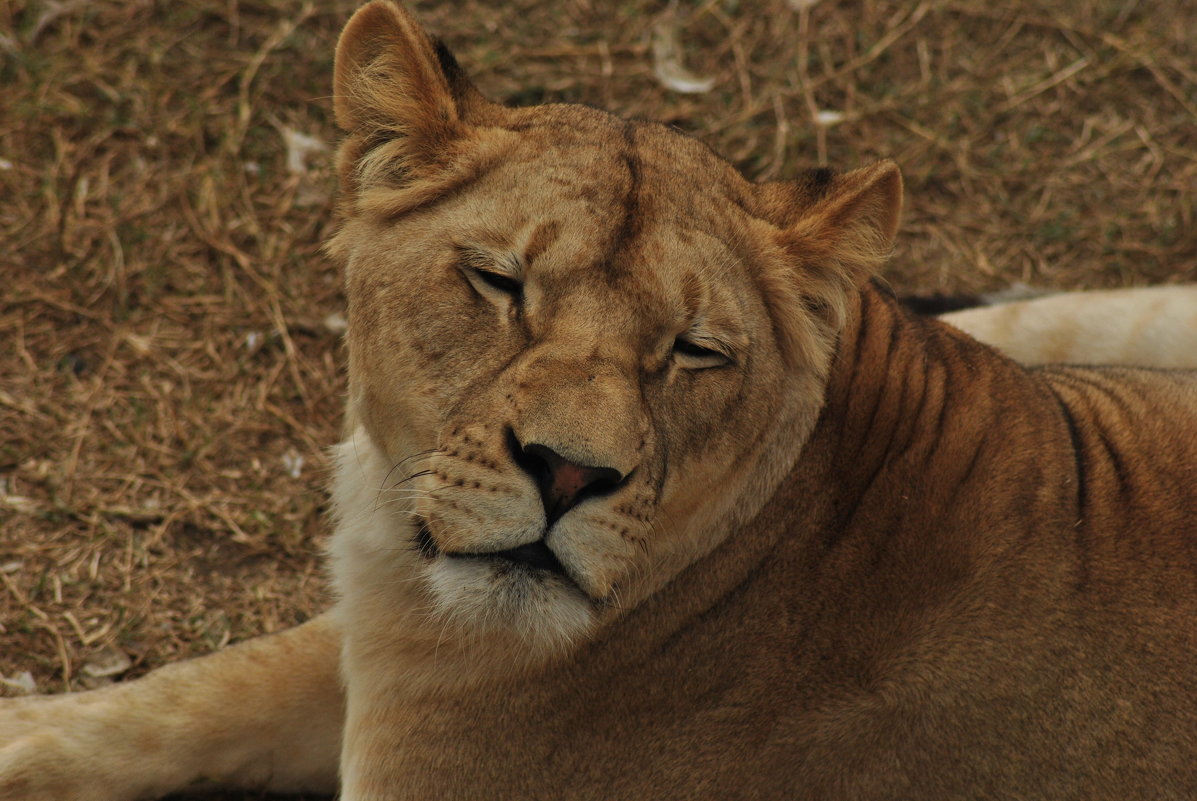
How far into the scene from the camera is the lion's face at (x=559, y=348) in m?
2.90

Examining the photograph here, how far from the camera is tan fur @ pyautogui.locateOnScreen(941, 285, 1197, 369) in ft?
17.9

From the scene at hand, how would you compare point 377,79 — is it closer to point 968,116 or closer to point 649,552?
point 649,552

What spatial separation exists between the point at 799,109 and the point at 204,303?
11.9 ft

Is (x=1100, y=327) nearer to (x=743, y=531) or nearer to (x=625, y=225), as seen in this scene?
(x=743, y=531)

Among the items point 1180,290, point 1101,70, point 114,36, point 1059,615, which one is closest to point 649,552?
point 1059,615

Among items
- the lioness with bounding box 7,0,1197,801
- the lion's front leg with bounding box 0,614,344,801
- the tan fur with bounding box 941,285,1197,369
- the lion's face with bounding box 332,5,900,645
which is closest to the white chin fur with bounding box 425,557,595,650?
the lion's face with bounding box 332,5,900,645

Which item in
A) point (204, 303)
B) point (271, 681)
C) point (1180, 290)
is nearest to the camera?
point (271, 681)

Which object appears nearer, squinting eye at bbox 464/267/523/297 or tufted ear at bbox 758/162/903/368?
squinting eye at bbox 464/267/523/297

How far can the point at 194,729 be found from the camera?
4.21 m

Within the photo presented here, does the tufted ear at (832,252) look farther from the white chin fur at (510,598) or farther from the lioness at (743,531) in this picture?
the white chin fur at (510,598)

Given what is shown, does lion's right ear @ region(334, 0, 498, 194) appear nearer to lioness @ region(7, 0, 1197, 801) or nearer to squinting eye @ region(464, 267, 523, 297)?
lioness @ region(7, 0, 1197, 801)

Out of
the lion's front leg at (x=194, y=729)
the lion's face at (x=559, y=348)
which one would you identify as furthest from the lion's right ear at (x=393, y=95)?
the lion's front leg at (x=194, y=729)

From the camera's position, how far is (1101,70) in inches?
300

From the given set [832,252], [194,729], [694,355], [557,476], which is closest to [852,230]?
[832,252]
